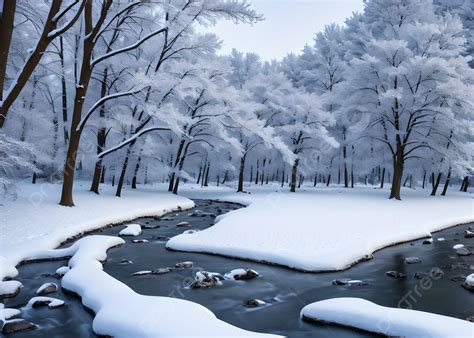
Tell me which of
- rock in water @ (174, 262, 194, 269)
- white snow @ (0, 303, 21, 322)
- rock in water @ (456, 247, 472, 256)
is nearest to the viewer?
white snow @ (0, 303, 21, 322)

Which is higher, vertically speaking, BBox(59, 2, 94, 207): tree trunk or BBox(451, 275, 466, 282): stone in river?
BBox(59, 2, 94, 207): tree trunk

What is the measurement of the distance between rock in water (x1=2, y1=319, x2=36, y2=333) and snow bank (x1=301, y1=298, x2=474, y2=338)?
180 inches

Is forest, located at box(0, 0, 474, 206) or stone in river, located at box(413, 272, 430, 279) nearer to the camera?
stone in river, located at box(413, 272, 430, 279)

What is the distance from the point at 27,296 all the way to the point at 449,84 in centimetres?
2168

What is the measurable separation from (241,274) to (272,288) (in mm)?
934

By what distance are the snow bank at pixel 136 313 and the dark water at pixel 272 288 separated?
33 centimetres

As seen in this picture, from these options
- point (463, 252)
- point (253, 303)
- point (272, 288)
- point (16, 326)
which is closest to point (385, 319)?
point (253, 303)

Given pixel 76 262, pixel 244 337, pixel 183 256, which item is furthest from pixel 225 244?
pixel 244 337

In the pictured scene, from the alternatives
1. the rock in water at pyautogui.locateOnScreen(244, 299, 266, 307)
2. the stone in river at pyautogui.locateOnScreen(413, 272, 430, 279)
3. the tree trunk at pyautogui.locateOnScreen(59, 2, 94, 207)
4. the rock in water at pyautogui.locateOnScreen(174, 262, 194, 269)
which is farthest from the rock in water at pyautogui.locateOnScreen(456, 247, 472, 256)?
the tree trunk at pyautogui.locateOnScreen(59, 2, 94, 207)

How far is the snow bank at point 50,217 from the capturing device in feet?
31.7

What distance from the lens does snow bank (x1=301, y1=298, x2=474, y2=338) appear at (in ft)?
17.8

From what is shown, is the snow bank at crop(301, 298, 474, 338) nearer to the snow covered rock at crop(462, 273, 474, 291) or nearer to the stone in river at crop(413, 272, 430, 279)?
the snow covered rock at crop(462, 273, 474, 291)

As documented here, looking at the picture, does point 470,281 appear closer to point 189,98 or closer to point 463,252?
point 463,252

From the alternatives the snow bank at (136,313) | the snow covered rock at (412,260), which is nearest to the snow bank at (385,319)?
the snow bank at (136,313)
